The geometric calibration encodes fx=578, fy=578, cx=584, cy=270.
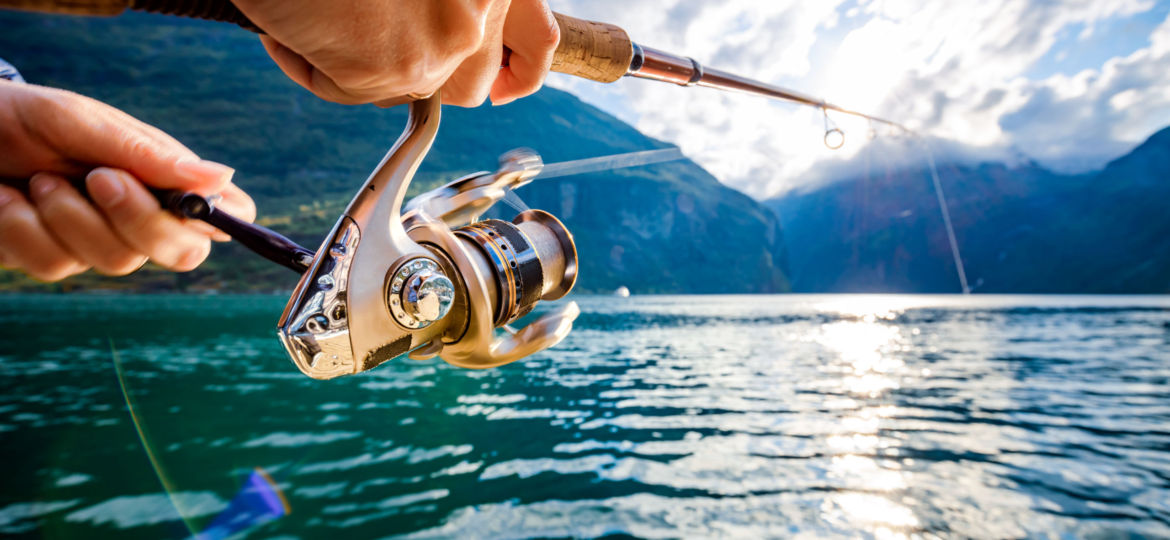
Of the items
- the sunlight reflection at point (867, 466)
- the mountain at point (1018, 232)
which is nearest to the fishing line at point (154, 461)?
the sunlight reflection at point (867, 466)

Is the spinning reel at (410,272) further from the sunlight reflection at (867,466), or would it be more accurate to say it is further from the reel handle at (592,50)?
the sunlight reflection at (867,466)

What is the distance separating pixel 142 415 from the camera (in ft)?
31.3

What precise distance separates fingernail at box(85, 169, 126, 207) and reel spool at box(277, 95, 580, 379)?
0.26 m

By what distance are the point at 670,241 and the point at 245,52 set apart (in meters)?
135

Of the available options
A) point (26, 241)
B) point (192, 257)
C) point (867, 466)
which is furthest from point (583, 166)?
point (867, 466)

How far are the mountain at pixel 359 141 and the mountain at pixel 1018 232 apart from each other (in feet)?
153

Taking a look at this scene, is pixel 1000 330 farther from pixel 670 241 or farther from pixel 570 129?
pixel 570 129

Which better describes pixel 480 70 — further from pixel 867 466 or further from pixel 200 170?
pixel 867 466

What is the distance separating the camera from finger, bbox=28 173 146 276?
766 millimetres

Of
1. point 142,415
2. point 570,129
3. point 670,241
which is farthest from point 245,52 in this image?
point 142,415

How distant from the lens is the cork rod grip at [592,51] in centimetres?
161

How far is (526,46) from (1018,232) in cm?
21429

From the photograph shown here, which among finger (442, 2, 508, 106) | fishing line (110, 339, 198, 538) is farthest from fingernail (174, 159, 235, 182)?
fishing line (110, 339, 198, 538)

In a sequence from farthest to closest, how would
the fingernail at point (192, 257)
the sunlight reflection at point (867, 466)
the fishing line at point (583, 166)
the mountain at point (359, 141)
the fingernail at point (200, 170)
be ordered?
the mountain at point (359, 141) → the sunlight reflection at point (867, 466) → the fishing line at point (583, 166) → the fingernail at point (192, 257) → the fingernail at point (200, 170)
